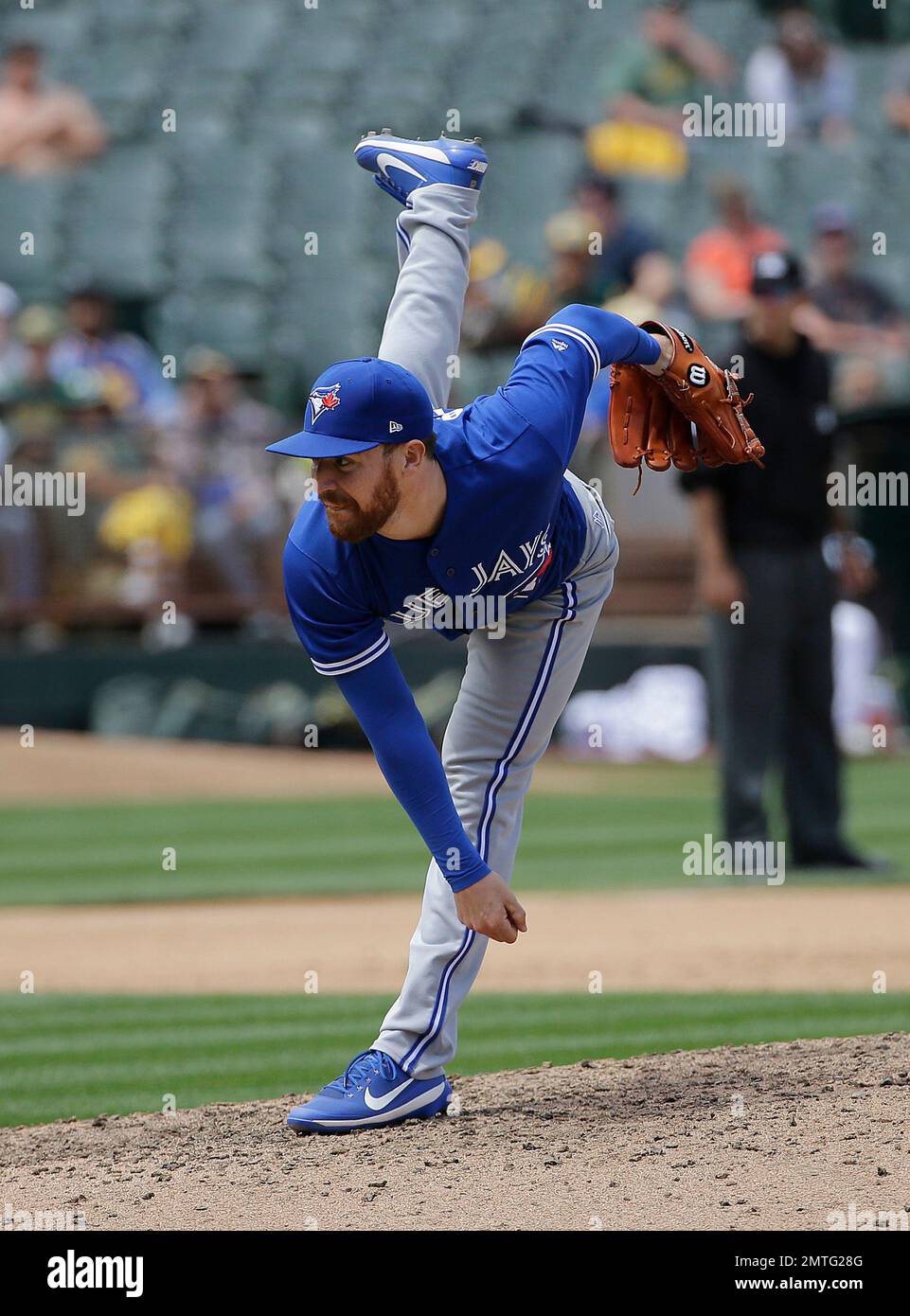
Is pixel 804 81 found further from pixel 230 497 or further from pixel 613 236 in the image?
pixel 230 497

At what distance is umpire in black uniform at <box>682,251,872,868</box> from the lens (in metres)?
8.78

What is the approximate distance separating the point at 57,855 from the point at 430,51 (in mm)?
12372

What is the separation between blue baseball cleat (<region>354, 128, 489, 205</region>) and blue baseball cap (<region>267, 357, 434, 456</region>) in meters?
1.10

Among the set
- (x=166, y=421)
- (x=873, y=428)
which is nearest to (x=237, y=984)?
(x=166, y=421)

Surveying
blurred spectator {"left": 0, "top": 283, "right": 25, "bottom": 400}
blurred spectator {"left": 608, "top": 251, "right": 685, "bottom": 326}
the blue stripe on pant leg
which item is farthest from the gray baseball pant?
blurred spectator {"left": 0, "top": 283, "right": 25, "bottom": 400}

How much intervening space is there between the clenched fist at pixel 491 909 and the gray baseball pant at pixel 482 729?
385 mm

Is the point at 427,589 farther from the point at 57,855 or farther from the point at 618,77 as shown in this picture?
the point at 618,77

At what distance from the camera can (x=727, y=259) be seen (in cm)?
1555

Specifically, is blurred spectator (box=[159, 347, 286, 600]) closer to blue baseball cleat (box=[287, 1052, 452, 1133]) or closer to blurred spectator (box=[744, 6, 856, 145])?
blurred spectator (box=[744, 6, 856, 145])

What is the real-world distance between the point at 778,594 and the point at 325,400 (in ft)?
17.4

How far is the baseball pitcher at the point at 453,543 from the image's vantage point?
3939mm

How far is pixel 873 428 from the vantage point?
1415 cm

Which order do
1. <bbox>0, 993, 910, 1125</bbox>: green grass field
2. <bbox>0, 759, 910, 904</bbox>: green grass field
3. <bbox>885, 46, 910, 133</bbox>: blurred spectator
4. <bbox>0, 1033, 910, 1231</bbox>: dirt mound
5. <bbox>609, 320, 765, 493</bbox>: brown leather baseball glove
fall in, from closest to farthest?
<bbox>0, 1033, 910, 1231</bbox>: dirt mound, <bbox>609, 320, 765, 493</bbox>: brown leather baseball glove, <bbox>0, 993, 910, 1125</bbox>: green grass field, <bbox>0, 759, 910, 904</bbox>: green grass field, <bbox>885, 46, 910, 133</bbox>: blurred spectator
